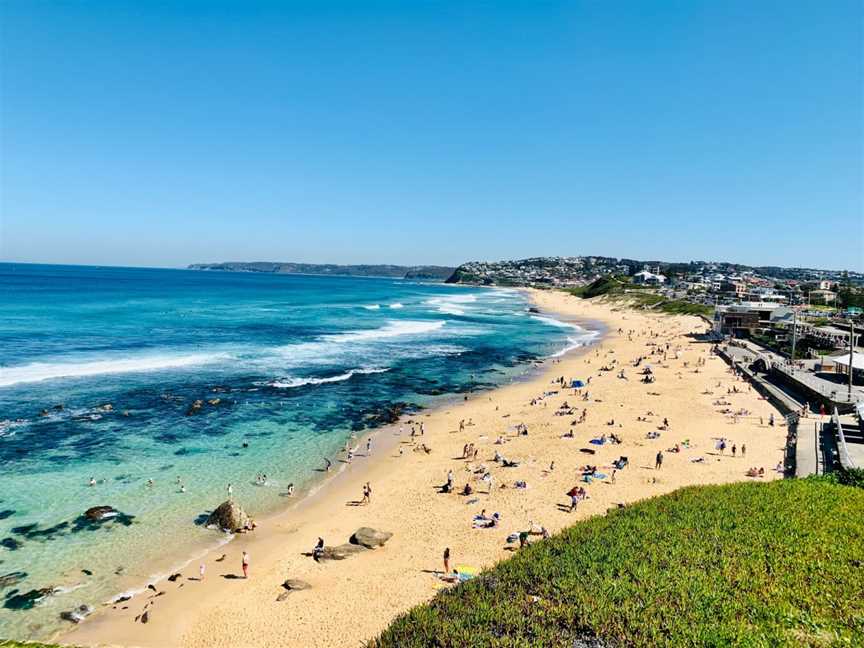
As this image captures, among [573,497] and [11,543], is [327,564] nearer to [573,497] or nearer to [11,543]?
[573,497]

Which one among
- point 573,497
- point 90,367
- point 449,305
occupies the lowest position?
point 573,497

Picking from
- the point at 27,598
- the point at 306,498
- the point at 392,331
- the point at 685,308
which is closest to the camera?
the point at 27,598

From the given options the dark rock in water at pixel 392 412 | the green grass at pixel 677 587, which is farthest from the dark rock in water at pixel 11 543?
the dark rock in water at pixel 392 412

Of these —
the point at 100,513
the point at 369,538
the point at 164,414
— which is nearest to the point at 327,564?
the point at 369,538

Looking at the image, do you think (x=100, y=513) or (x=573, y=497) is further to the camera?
(x=573, y=497)

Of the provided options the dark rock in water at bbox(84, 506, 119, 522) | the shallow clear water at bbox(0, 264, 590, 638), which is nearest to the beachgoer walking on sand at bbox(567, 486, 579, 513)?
the shallow clear water at bbox(0, 264, 590, 638)

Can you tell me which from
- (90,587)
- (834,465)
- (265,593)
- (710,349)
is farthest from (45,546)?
(710,349)

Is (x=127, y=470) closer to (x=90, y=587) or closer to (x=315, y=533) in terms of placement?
(x=90, y=587)
